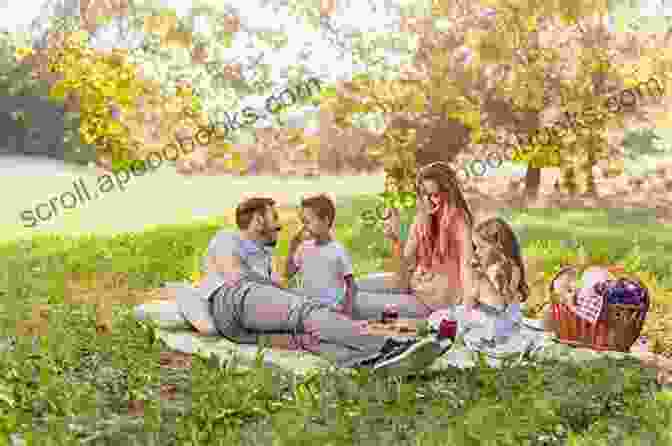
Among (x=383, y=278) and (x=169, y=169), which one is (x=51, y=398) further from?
(x=169, y=169)

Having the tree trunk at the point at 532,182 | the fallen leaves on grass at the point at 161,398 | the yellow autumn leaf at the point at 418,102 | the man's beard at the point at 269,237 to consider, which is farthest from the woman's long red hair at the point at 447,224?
the tree trunk at the point at 532,182

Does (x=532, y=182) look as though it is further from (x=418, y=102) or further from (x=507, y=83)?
(x=418, y=102)

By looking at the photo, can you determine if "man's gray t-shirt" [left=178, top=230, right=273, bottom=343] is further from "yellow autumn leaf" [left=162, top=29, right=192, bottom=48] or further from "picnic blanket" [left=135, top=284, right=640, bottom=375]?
"yellow autumn leaf" [left=162, top=29, right=192, bottom=48]

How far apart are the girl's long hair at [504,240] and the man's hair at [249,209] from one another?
1.53m

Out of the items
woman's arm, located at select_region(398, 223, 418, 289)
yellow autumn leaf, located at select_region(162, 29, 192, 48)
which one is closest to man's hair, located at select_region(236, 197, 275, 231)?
woman's arm, located at select_region(398, 223, 418, 289)

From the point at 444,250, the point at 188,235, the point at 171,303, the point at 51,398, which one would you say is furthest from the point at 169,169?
the point at 51,398

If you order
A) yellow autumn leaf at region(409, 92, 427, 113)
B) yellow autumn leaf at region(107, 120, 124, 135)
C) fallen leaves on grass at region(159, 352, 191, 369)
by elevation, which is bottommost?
fallen leaves on grass at region(159, 352, 191, 369)

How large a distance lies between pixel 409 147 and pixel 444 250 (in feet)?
9.59

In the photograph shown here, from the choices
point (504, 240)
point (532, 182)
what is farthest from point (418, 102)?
point (504, 240)

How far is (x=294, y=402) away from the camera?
4.58m

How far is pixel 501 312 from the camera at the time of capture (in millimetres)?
5867

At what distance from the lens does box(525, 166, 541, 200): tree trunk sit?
10.6 metres

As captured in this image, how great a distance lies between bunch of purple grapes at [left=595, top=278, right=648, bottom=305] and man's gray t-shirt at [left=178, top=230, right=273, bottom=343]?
2345 mm

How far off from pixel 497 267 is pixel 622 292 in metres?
0.88
